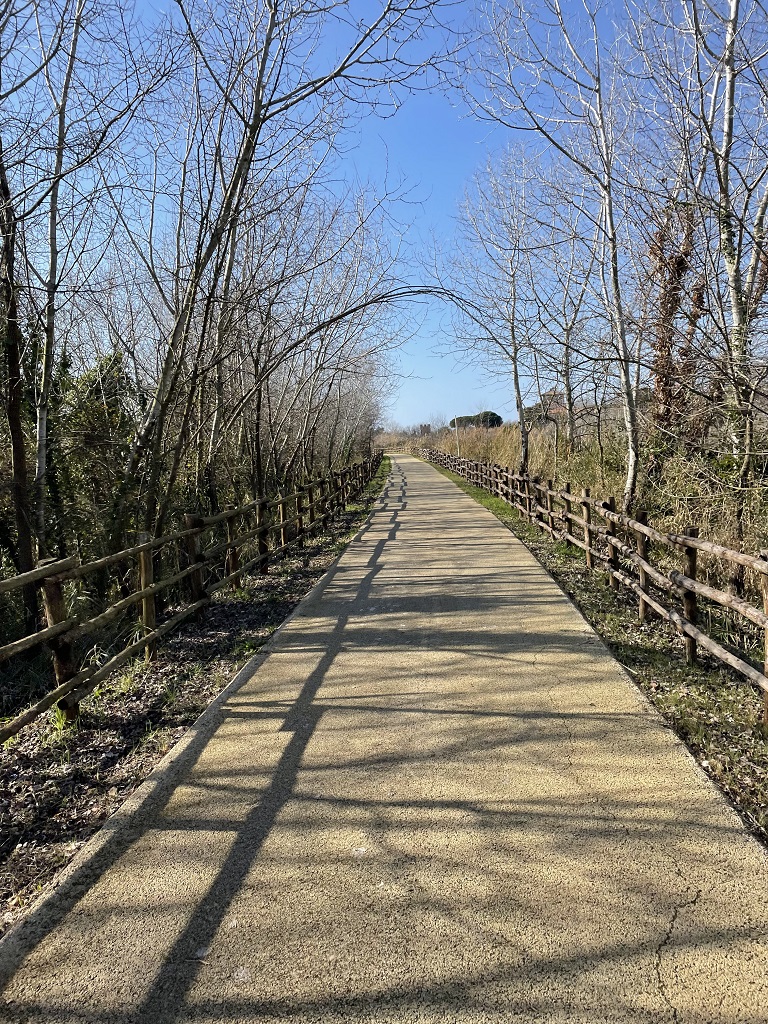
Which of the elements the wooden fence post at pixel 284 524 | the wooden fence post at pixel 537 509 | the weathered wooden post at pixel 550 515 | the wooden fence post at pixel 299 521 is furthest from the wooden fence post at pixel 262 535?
the wooden fence post at pixel 537 509

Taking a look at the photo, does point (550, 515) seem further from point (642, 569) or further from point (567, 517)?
point (642, 569)

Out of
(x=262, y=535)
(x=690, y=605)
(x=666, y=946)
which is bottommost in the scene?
(x=666, y=946)

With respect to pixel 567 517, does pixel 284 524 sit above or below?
above

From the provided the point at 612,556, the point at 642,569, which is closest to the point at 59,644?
the point at 642,569

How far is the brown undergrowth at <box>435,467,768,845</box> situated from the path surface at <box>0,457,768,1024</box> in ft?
0.52

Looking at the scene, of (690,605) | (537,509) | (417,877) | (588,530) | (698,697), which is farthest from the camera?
(537,509)

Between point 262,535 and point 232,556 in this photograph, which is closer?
point 232,556

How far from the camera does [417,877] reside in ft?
8.89

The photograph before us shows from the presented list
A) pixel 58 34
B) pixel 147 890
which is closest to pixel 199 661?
pixel 147 890

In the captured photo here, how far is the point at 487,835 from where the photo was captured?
2.97 metres

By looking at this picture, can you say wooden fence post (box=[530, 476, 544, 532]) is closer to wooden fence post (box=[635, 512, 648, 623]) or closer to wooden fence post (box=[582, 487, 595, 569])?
wooden fence post (box=[582, 487, 595, 569])

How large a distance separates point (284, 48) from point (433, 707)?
19.6 ft

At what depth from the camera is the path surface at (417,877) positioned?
217 cm

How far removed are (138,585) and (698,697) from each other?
622 centimetres
